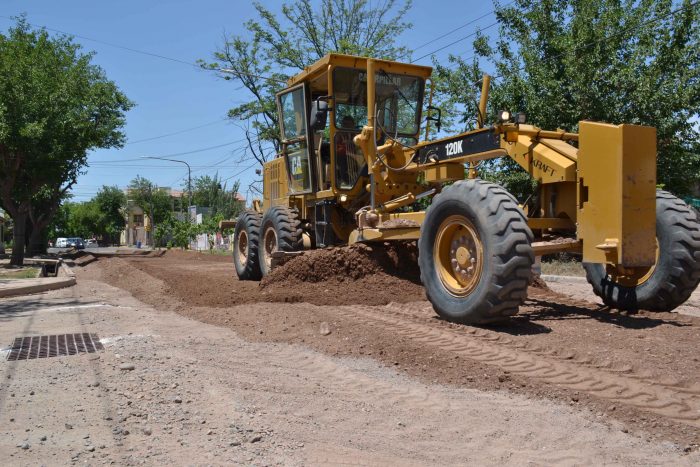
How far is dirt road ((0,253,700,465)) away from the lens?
A: 3.60 meters

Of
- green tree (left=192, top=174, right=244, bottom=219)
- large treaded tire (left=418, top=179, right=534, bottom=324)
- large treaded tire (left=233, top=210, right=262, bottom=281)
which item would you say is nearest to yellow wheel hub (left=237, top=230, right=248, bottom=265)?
large treaded tire (left=233, top=210, right=262, bottom=281)

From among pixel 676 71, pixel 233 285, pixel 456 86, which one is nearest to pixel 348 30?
pixel 456 86

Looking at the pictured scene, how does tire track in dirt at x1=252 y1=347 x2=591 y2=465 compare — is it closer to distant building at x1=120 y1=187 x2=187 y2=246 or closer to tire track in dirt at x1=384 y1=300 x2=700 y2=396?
tire track in dirt at x1=384 y1=300 x2=700 y2=396

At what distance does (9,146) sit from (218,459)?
21.8 m

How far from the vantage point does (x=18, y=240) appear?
24266mm

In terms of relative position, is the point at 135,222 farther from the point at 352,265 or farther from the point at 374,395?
the point at 374,395

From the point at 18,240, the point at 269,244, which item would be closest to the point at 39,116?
the point at 18,240

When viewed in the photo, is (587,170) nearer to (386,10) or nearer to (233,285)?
(233,285)

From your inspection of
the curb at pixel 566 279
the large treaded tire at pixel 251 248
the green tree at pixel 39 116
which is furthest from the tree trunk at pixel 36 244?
the curb at pixel 566 279

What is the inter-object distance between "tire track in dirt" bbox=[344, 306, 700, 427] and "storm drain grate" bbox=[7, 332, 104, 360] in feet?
10.2

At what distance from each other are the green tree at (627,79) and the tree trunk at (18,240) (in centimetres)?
1816

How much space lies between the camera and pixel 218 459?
3449 millimetres

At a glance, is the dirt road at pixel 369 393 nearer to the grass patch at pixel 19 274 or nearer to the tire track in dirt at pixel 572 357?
the tire track in dirt at pixel 572 357

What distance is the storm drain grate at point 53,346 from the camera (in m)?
6.05
